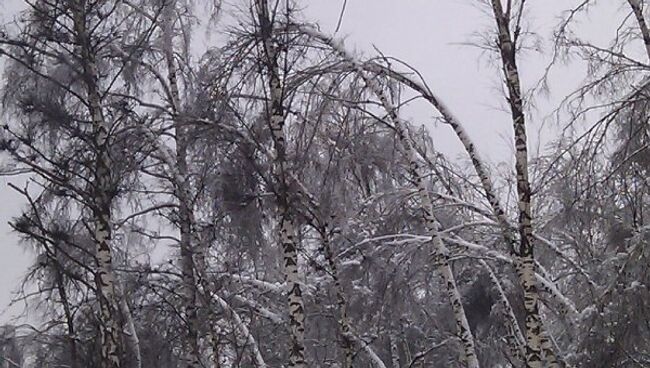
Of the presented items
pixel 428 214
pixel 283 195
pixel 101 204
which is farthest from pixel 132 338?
pixel 428 214

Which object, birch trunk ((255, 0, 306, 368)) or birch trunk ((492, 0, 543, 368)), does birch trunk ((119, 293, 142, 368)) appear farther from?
birch trunk ((492, 0, 543, 368))

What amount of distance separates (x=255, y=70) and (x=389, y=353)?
1024 cm

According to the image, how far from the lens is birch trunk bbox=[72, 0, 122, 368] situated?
5.99m

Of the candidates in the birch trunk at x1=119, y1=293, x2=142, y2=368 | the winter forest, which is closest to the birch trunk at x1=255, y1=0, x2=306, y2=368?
the winter forest

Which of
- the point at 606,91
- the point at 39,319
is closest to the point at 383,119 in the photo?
the point at 606,91

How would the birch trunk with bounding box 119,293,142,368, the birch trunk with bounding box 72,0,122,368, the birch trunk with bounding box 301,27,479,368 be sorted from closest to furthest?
the birch trunk with bounding box 72,0,122,368 → the birch trunk with bounding box 301,27,479,368 → the birch trunk with bounding box 119,293,142,368

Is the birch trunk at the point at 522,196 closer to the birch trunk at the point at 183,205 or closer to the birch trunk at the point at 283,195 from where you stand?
the birch trunk at the point at 283,195

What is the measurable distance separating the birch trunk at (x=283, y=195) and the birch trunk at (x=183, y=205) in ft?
5.01

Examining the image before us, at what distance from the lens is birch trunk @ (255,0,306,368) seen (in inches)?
274

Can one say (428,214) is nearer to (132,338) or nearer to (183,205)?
(183,205)

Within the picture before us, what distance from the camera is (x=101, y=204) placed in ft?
22.4

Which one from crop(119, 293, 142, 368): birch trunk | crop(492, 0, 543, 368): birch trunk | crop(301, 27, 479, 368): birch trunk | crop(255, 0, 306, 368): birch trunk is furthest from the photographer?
crop(119, 293, 142, 368): birch trunk

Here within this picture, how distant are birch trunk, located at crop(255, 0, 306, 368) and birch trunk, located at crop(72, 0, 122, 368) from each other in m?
1.59

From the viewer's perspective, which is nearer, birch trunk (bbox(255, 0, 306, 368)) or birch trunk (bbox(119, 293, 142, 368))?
birch trunk (bbox(255, 0, 306, 368))
